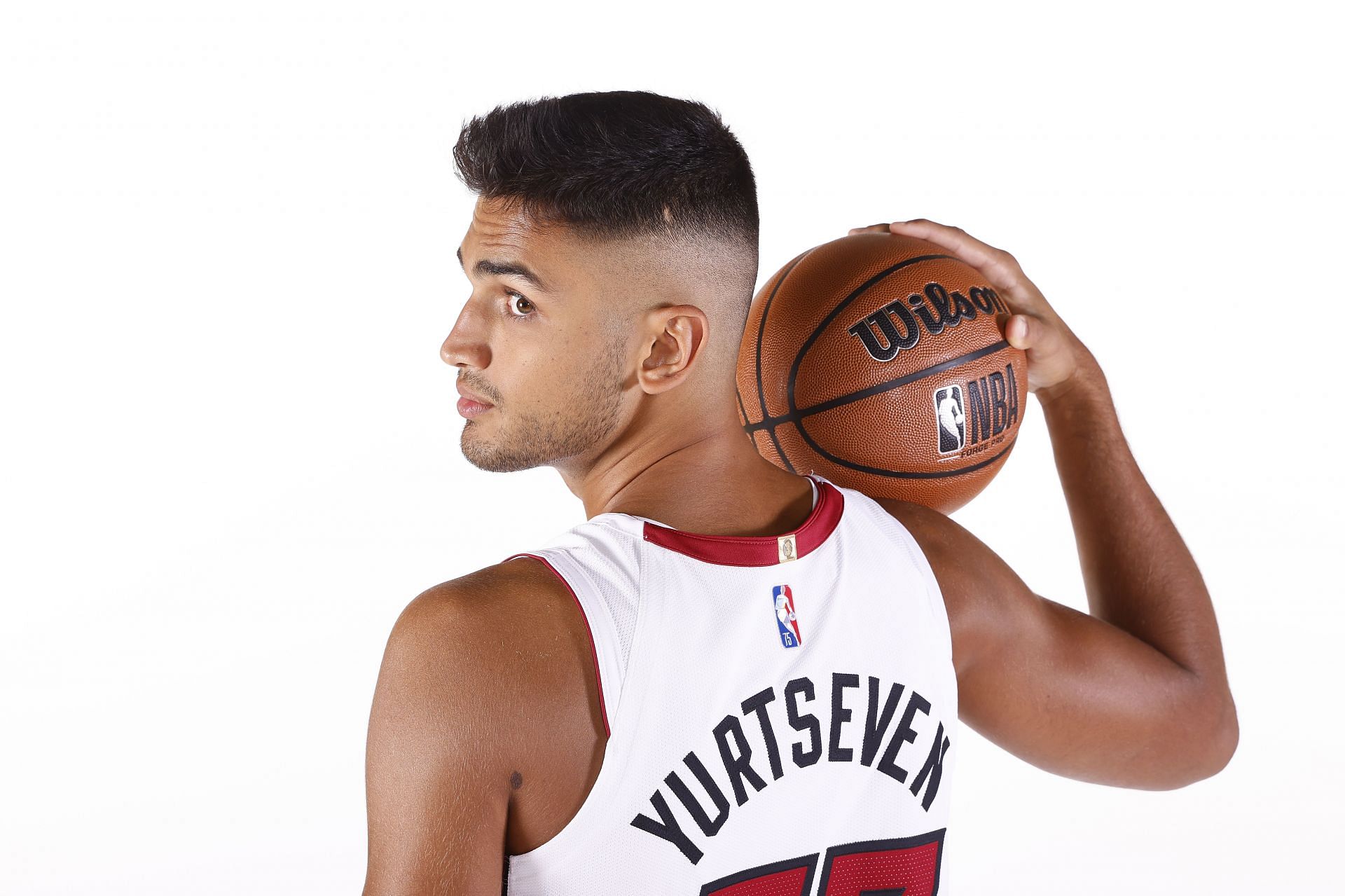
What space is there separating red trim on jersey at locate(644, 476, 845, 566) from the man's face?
1.02ft

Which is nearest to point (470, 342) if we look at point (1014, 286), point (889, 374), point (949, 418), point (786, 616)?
point (786, 616)

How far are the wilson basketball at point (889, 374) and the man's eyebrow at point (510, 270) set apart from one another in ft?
Result: 2.20

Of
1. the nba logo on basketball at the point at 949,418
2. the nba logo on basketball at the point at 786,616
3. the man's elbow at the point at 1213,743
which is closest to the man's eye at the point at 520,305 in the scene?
the nba logo on basketball at the point at 786,616

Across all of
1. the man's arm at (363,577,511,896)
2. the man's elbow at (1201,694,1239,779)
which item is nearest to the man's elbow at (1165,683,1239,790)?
the man's elbow at (1201,694,1239,779)

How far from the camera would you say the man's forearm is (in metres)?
2.50

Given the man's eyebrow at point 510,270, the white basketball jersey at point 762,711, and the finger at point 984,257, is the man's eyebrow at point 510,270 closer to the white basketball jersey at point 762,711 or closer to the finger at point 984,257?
the white basketball jersey at point 762,711

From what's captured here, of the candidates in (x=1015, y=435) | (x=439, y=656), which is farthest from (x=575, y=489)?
(x=1015, y=435)

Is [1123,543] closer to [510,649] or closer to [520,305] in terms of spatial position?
[520,305]

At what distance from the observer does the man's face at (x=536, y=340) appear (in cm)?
202

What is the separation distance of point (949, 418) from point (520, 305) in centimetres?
91

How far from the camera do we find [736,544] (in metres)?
1.85

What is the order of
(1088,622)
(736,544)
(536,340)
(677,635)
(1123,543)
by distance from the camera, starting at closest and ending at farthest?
(677,635)
(736,544)
(536,340)
(1088,622)
(1123,543)

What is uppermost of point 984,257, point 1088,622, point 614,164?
point 984,257

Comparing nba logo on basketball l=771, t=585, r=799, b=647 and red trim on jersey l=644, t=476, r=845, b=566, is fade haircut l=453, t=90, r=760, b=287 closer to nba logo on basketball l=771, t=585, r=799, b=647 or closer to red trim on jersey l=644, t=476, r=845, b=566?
red trim on jersey l=644, t=476, r=845, b=566
